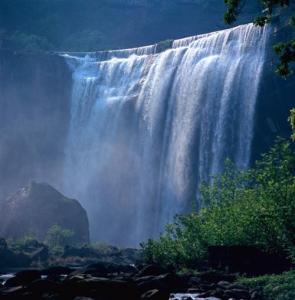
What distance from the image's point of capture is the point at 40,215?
7388 cm

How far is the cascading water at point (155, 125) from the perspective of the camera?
7069 cm

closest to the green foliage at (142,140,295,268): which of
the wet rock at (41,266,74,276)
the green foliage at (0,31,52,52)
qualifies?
the wet rock at (41,266,74,276)

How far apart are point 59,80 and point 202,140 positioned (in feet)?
98.1

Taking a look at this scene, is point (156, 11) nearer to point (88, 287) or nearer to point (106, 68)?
point (106, 68)

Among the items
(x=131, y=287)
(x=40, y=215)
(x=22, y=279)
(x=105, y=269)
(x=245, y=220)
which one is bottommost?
(x=131, y=287)

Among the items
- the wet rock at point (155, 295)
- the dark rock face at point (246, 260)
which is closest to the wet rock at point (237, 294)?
the dark rock face at point (246, 260)

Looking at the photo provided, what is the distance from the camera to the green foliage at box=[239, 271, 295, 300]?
93.7 feet

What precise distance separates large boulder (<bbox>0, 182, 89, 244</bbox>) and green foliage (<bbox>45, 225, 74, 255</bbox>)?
128 inches

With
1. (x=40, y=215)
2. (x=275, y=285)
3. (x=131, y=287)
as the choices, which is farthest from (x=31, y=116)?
(x=131, y=287)

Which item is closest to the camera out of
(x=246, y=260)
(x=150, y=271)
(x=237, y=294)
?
(x=237, y=294)

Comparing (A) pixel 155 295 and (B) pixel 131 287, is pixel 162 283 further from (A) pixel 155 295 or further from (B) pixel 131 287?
(A) pixel 155 295

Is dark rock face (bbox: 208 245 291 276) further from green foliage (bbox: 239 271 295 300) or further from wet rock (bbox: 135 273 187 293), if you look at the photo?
wet rock (bbox: 135 273 187 293)

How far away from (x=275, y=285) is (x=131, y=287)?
23.4ft

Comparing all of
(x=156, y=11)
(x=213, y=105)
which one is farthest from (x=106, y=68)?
(x=156, y=11)
